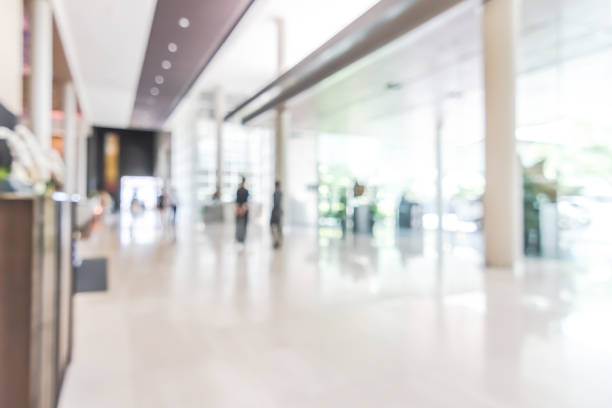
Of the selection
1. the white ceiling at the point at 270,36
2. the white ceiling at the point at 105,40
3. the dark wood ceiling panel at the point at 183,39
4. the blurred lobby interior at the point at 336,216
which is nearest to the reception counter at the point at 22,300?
the blurred lobby interior at the point at 336,216

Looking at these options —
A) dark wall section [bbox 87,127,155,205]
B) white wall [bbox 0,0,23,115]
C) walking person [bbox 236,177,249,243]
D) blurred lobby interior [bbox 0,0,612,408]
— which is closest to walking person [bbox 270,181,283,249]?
blurred lobby interior [bbox 0,0,612,408]

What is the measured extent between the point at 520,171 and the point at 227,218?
40.6ft

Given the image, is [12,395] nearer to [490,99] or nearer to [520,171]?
[490,99]

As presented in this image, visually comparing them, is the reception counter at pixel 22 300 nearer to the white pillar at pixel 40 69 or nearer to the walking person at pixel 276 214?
the walking person at pixel 276 214

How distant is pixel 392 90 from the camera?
1239cm

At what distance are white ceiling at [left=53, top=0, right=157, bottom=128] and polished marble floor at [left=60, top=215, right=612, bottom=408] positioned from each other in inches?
281

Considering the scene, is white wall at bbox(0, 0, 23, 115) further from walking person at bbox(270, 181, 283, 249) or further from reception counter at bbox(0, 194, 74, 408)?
walking person at bbox(270, 181, 283, 249)

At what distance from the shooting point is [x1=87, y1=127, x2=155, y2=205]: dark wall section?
29.8m

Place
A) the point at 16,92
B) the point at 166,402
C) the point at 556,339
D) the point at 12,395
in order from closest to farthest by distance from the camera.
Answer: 1. the point at 12,395
2. the point at 166,402
3. the point at 556,339
4. the point at 16,92

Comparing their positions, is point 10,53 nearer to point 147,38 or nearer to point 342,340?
point 147,38

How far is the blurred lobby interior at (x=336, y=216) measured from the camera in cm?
219

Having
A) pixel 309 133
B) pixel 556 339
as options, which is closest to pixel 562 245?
pixel 556 339

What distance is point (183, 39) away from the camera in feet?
33.3

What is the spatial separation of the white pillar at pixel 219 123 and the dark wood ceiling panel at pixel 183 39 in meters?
1.96
